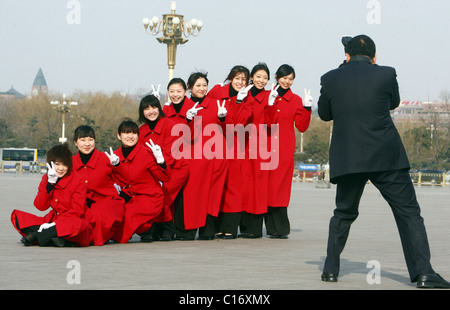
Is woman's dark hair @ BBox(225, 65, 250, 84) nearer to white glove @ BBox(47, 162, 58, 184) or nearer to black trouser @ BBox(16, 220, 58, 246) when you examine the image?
Answer: white glove @ BBox(47, 162, 58, 184)

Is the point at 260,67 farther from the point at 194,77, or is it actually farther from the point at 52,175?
the point at 52,175

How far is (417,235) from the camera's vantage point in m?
5.44

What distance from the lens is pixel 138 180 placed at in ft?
27.3

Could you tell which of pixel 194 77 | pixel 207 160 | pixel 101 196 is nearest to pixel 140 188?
pixel 101 196

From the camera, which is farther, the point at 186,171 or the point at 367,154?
the point at 186,171

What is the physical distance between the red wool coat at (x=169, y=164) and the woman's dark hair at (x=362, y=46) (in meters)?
3.24

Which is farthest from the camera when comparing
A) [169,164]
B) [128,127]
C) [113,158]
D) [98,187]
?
[169,164]

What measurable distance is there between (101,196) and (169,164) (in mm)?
848

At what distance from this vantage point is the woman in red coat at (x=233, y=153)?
9.04 meters

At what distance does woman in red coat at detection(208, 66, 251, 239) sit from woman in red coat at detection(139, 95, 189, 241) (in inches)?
19.6

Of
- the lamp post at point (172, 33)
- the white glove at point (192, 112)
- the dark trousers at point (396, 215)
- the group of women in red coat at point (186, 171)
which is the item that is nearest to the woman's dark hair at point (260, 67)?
the group of women in red coat at point (186, 171)
